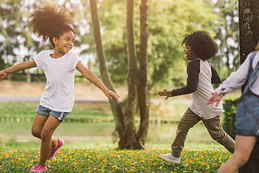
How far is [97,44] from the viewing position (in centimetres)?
823

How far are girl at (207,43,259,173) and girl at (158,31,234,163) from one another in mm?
1204

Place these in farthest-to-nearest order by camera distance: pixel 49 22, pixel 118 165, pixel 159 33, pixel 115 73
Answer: pixel 115 73
pixel 159 33
pixel 118 165
pixel 49 22

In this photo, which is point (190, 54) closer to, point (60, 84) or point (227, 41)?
point (60, 84)

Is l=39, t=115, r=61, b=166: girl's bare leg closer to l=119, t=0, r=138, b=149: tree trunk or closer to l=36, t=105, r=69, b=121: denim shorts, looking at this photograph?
l=36, t=105, r=69, b=121: denim shorts

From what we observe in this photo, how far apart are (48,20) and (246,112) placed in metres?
2.88

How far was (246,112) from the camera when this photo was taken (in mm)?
3195

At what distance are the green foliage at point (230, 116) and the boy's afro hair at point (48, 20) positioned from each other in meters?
6.49

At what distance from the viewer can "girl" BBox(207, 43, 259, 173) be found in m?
3.17

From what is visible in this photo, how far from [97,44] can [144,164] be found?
3821 millimetres

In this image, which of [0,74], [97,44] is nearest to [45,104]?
[0,74]

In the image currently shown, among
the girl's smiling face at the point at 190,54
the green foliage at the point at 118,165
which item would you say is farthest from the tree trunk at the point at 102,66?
the girl's smiling face at the point at 190,54

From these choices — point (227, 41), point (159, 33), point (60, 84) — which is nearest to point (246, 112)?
point (60, 84)

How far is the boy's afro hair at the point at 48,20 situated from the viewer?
472 centimetres

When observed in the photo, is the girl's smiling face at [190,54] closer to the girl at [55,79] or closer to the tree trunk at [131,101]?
the girl at [55,79]
